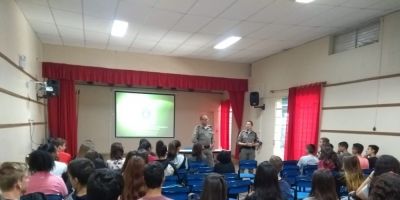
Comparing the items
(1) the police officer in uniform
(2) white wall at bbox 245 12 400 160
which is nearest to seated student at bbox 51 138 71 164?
(1) the police officer in uniform

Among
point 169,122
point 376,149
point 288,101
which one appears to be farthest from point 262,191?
point 169,122

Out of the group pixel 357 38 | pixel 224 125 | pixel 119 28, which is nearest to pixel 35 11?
pixel 119 28

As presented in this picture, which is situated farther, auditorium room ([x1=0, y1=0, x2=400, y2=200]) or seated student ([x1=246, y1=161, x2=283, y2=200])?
auditorium room ([x1=0, y1=0, x2=400, y2=200])

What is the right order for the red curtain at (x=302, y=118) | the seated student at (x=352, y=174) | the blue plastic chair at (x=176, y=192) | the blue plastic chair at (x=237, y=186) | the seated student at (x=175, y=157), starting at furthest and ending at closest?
1. the red curtain at (x=302, y=118)
2. the seated student at (x=175, y=157)
3. the blue plastic chair at (x=237, y=186)
4. the seated student at (x=352, y=174)
5. the blue plastic chair at (x=176, y=192)

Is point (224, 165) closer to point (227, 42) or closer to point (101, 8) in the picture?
point (101, 8)

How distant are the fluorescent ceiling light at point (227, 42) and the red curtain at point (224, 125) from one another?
12.2 ft

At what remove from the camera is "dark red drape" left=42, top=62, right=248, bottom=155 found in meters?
7.70

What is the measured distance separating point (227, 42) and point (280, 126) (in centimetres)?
286

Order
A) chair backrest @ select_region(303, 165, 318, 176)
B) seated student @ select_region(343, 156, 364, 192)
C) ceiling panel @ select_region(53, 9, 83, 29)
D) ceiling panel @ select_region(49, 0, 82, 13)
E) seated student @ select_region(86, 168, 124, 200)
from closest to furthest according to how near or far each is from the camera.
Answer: seated student @ select_region(86, 168, 124, 200) → seated student @ select_region(343, 156, 364, 192) → chair backrest @ select_region(303, 165, 318, 176) → ceiling panel @ select_region(49, 0, 82, 13) → ceiling panel @ select_region(53, 9, 83, 29)

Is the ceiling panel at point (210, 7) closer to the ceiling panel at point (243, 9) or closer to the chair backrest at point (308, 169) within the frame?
the ceiling panel at point (243, 9)

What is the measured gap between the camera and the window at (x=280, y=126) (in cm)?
809

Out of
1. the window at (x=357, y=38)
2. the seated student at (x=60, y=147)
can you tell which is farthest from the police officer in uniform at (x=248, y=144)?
the seated student at (x=60, y=147)

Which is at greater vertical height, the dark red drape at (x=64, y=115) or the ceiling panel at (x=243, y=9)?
the ceiling panel at (x=243, y=9)

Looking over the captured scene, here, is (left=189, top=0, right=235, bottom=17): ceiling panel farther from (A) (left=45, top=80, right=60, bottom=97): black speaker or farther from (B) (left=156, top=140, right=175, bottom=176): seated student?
(A) (left=45, top=80, right=60, bottom=97): black speaker
